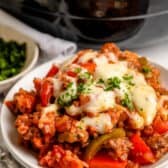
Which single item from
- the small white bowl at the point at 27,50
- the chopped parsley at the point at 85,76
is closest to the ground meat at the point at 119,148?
the chopped parsley at the point at 85,76

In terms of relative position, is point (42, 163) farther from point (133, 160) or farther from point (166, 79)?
point (166, 79)

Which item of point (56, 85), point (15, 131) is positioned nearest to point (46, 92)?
point (56, 85)

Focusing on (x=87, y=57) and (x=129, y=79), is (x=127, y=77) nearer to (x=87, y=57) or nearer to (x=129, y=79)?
(x=129, y=79)

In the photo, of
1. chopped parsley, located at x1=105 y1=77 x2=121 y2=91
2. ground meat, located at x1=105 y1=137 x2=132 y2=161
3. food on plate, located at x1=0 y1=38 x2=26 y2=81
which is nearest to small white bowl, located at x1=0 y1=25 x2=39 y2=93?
food on plate, located at x1=0 y1=38 x2=26 y2=81

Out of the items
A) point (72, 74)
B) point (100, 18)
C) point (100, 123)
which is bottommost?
point (100, 123)

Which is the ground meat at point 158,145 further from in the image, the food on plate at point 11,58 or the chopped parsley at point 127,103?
the food on plate at point 11,58

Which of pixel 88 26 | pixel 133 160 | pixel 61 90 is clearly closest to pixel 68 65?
pixel 61 90
